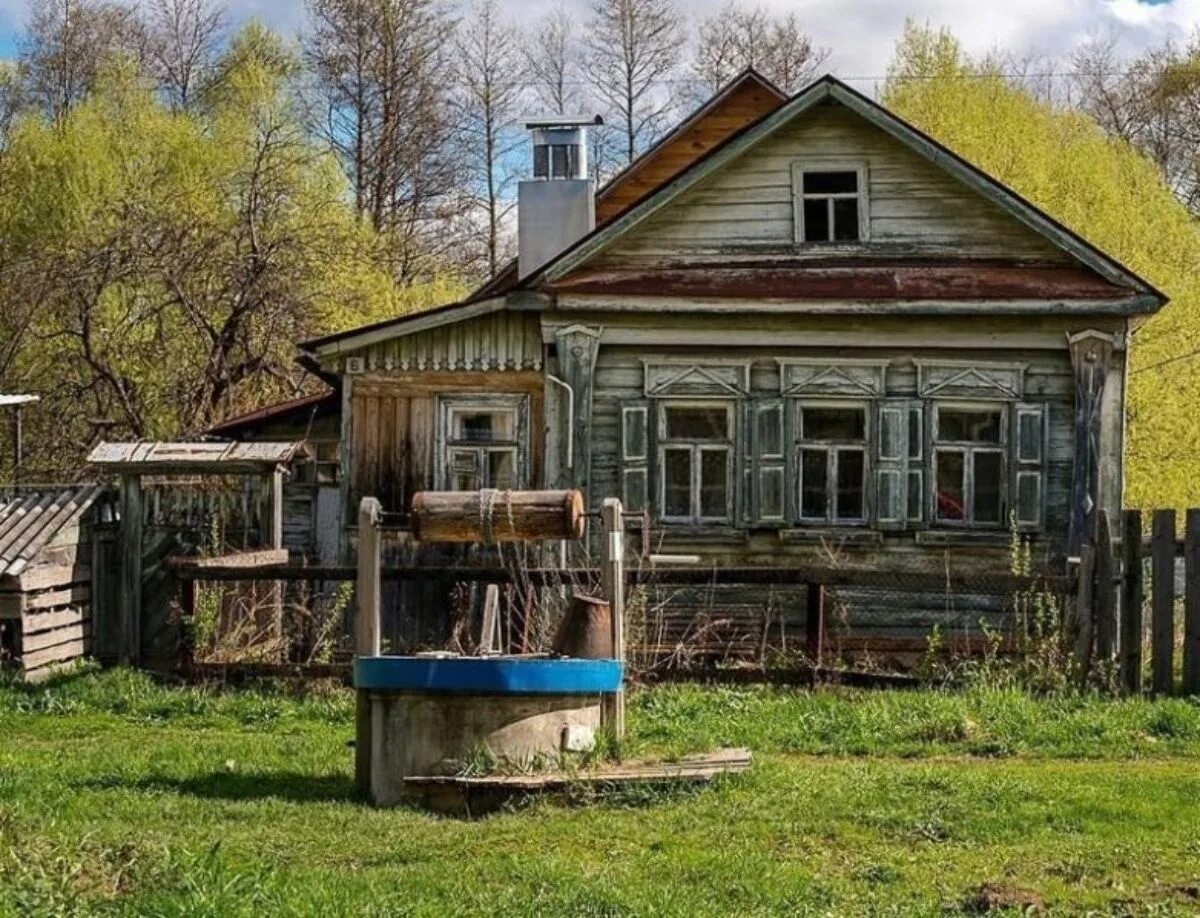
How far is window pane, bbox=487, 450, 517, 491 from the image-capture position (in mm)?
17156

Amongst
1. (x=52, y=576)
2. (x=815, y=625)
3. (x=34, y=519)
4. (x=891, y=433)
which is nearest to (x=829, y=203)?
(x=891, y=433)

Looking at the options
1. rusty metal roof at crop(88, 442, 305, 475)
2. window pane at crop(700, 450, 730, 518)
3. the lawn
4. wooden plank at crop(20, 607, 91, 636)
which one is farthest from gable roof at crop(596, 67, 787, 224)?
the lawn

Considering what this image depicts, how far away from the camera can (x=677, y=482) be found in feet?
55.7

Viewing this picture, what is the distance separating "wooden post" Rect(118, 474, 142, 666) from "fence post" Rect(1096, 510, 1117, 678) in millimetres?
7937

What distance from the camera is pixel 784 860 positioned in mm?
7035

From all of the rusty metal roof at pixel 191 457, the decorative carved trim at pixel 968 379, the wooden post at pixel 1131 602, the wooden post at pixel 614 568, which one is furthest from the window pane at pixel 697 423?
the wooden post at pixel 614 568

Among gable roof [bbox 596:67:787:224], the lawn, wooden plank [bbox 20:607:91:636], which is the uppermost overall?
gable roof [bbox 596:67:787:224]

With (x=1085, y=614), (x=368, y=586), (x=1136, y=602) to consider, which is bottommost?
(x=1085, y=614)

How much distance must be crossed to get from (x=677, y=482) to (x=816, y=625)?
477 cm

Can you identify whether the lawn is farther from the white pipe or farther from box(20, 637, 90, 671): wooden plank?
the white pipe

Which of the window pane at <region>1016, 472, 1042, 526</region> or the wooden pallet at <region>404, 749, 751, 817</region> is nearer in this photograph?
the wooden pallet at <region>404, 749, 751, 817</region>

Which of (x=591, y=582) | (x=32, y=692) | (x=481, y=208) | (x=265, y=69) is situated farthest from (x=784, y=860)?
(x=481, y=208)

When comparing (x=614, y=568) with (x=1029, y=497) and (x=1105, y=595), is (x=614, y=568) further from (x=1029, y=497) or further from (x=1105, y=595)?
(x=1029, y=497)

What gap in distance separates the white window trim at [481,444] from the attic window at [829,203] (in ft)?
11.5
